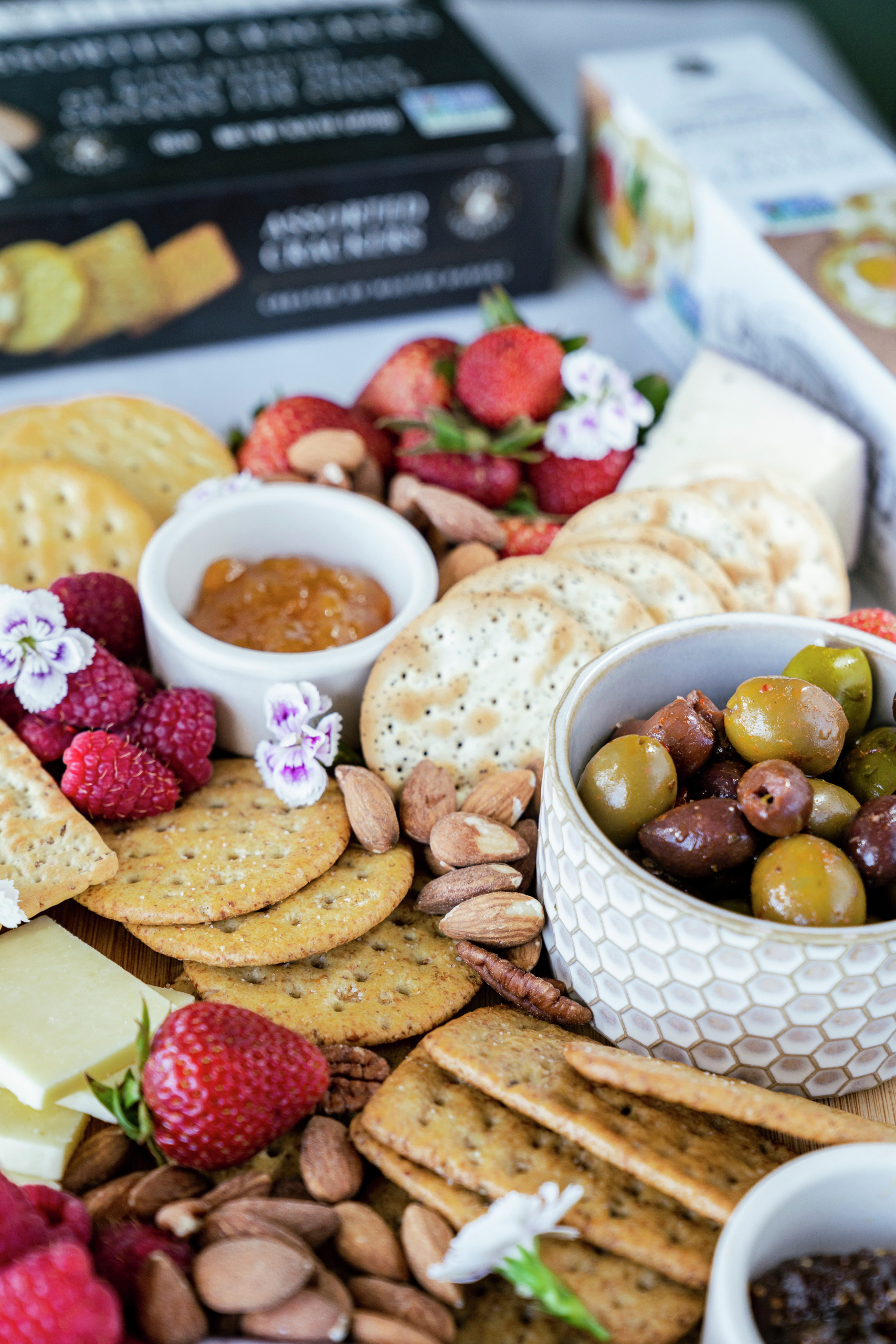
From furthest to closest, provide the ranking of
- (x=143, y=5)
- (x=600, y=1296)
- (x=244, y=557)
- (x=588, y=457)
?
1. (x=143, y=5)
2. (x=588, y=457)
3. (x=244, y=557)
4. (x=600, y=1296)

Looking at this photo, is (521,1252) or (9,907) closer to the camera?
(521,1252)

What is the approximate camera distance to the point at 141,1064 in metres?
0.84

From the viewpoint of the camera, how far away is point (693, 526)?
4.23 ft

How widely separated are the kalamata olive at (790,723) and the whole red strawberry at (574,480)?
55 centimetres

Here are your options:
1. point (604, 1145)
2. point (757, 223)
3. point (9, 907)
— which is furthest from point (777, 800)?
point (757, 223)

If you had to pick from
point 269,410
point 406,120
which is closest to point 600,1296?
point 269,410

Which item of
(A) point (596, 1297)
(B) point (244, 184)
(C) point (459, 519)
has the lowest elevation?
(A) point (596, 1297)

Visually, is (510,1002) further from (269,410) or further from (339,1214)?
(269,410)

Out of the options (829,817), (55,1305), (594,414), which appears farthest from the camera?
(594,414)

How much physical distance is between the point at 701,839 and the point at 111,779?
514 mm

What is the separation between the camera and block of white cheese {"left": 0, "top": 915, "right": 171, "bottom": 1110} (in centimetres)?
85

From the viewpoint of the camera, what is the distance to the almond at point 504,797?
108 cm

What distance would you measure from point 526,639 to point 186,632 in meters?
0.32

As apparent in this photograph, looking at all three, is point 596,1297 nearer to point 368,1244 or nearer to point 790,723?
point 368,1244
